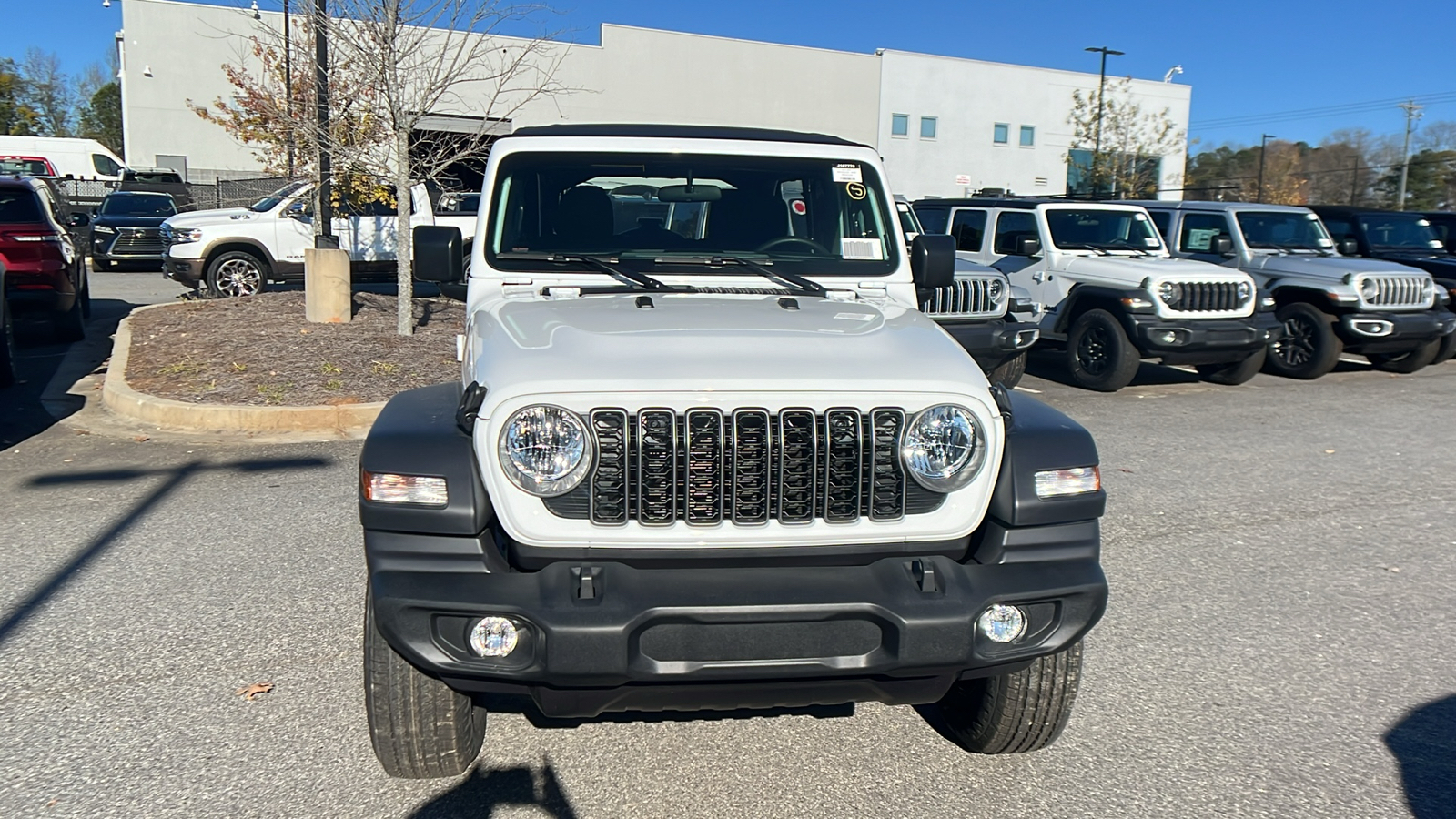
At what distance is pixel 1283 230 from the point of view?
42.4 ft

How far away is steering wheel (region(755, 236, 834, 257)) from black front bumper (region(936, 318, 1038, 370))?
5216 mm

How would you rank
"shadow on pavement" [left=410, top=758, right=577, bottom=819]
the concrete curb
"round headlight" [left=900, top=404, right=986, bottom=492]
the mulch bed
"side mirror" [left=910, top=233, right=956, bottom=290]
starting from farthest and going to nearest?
the mulch bed, the concrete curb, "side mirror" [left=910, top=233, right=956, bottom=290], "shadow on pavement" [left=410, top=758, right=577, bottom=819], "round headlight" [left=900, top=404, right=986, bottom=492]

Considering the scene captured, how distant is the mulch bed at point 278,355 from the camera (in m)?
8.47

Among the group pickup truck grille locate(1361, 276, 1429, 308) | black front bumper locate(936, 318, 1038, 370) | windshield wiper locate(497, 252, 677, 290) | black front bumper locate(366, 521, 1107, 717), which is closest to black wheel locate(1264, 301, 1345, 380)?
pickup truck grille locate(1361, 276, 1429, 308)

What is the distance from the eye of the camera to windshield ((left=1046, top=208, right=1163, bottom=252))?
11.6m

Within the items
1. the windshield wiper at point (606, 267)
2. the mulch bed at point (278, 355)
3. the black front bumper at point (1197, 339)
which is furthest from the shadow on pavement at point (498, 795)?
the black front bumper at point (1197, 339)

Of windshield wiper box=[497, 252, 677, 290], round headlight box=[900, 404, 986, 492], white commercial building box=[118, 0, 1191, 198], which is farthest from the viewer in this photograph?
white commercial building box=[118, 0, 1191, 198]

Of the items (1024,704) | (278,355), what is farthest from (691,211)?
(278,355)

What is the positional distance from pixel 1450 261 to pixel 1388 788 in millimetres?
13142

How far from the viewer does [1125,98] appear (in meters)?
48.1

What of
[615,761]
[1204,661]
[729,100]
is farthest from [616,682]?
[729,100]

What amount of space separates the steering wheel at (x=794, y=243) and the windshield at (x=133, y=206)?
21.9m

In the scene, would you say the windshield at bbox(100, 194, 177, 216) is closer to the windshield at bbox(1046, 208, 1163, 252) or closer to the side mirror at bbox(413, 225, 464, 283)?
the windshield at bbox(1046, 208, 1163, 252)

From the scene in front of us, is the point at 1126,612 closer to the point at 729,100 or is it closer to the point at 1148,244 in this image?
the point at 1148,244
